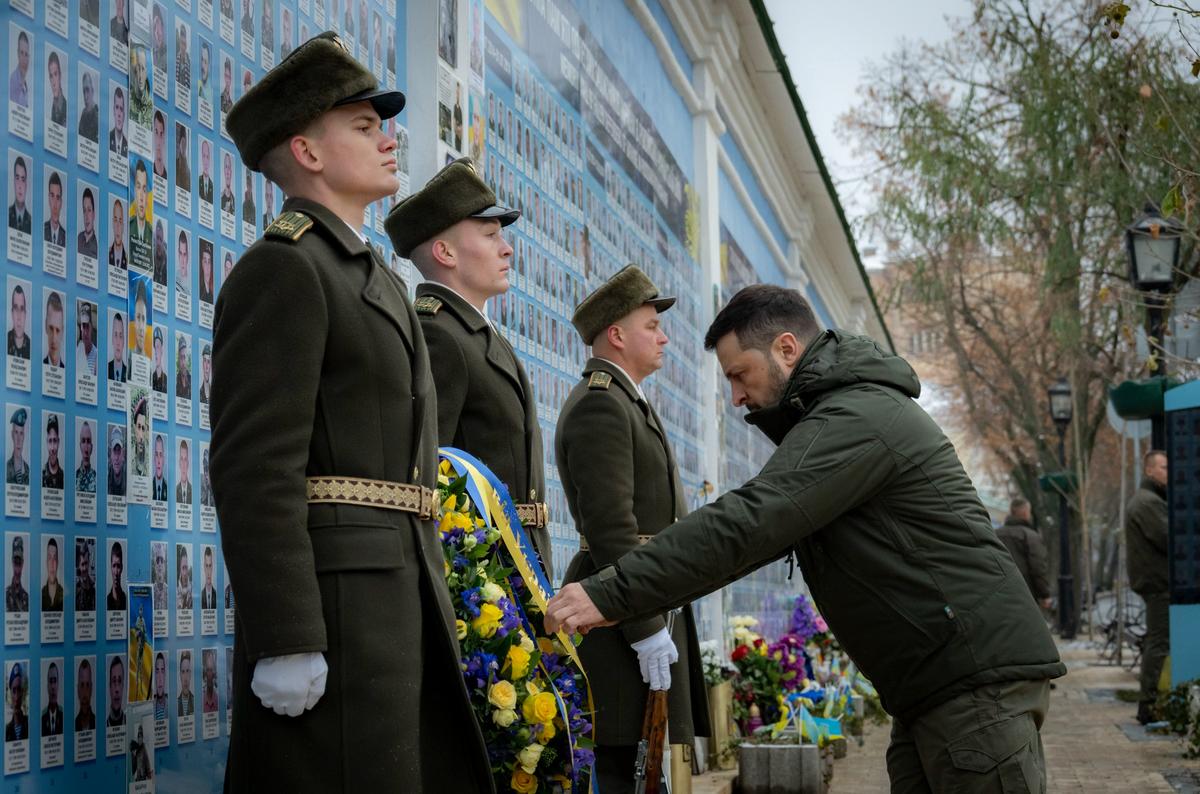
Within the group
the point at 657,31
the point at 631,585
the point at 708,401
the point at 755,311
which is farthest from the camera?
the point at 708,401

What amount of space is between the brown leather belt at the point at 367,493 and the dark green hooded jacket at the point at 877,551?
531 mm

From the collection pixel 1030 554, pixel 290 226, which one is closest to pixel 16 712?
pixel 290 226

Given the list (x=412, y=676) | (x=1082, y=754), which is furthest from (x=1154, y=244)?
(x=412, y=676)

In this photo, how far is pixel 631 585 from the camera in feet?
12.2

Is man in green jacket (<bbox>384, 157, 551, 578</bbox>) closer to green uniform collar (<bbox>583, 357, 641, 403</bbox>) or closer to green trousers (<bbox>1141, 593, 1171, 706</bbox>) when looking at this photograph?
green uniform collar (<bbox>583, 357, 641, 403</bbox>)

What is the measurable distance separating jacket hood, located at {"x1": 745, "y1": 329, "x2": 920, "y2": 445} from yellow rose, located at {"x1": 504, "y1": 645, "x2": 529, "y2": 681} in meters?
0.82

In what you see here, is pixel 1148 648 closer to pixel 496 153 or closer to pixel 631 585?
pixel 496 153

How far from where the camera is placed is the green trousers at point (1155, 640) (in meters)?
13.9

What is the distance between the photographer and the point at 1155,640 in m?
14.0

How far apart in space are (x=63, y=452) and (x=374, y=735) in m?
0.88

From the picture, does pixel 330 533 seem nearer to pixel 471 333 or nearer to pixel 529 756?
pixel 529 756

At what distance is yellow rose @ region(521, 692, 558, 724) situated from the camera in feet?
12.9

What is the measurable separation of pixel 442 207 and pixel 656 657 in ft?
5.88

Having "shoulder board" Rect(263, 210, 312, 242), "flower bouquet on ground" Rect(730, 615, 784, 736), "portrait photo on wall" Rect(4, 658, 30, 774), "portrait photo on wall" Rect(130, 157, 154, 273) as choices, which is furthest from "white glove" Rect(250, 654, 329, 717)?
"flower bouquet on ground" Rect(730, 615, 784, 736)
